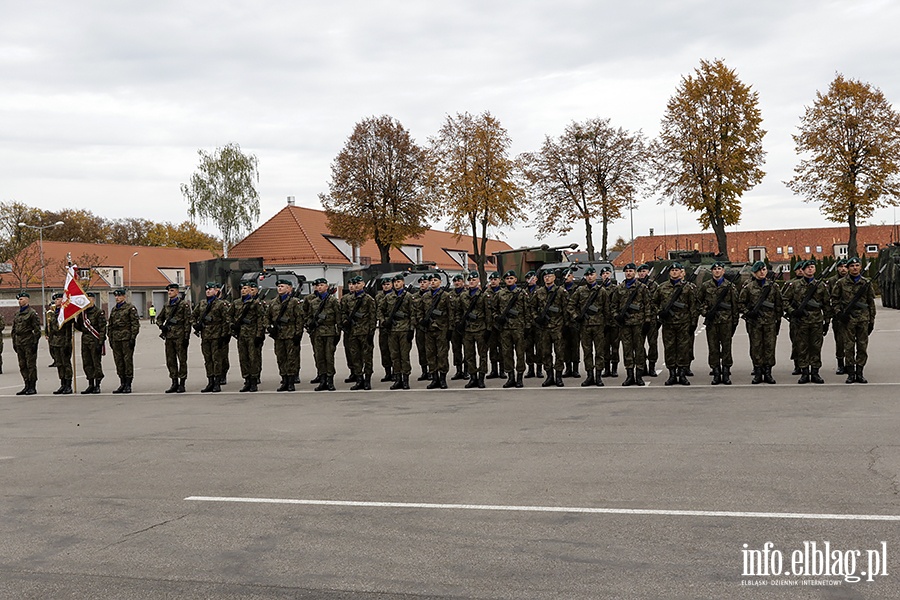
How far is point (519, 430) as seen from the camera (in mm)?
9422

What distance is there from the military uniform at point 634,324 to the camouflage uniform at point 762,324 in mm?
1402

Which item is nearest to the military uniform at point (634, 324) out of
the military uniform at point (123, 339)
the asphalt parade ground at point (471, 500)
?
the asphalt parade ground at point (471, 500)

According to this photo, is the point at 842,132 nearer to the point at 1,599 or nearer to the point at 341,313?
the point at 341,313

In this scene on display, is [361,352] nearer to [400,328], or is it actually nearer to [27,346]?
[400,328]

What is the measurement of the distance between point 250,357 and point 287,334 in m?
0.77

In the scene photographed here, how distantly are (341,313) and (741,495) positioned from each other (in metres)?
9.27

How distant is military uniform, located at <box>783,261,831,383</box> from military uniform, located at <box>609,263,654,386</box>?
6.72 ft

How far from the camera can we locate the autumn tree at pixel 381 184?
175ft

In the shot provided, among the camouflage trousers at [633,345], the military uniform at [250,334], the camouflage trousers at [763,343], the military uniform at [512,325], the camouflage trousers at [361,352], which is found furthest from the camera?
the military uniform at [250,334]

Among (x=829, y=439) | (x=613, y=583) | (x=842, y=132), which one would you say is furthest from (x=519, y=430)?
(x=842, y=132)

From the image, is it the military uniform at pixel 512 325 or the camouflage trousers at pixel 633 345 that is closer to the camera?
the camouflage trousers at pixel 633 345

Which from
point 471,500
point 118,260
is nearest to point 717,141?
point 471,500

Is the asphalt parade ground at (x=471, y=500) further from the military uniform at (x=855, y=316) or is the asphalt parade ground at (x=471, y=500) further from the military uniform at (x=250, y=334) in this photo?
the military uniform at (x=250, y=334)

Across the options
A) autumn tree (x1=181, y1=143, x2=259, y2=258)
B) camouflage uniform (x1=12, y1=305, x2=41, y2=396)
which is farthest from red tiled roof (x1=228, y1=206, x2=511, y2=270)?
camouflage uniform (x1=12, y1=305, x2=41, y2=396)
